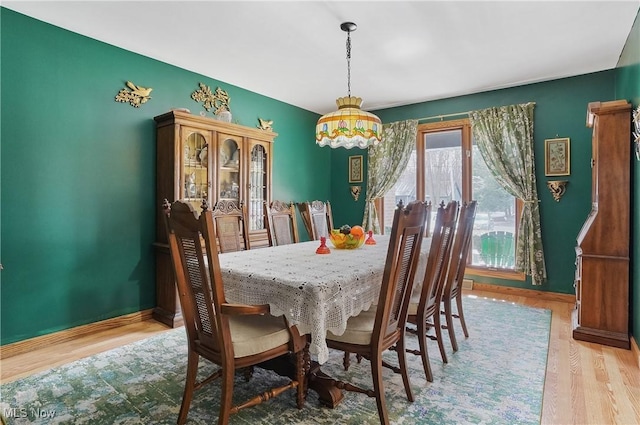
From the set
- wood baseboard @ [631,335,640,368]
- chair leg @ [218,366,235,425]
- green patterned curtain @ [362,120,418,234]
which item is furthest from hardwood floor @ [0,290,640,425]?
green patterned curtain @ [362,120,418,234]

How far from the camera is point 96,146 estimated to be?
3.12m

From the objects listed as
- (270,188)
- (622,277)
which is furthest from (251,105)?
(622,277)

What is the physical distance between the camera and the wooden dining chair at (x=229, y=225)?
2756 millimetres

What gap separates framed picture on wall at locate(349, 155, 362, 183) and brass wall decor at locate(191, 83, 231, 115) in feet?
7.09

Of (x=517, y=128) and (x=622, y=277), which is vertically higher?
(x=517, y=128)

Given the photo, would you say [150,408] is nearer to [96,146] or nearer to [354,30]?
[96,146]

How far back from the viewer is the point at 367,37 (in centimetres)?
305

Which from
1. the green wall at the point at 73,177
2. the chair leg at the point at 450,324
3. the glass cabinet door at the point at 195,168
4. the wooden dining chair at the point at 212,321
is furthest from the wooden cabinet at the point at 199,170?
the chair leg at the point at 450,324

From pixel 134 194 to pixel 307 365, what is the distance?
242 centimetres

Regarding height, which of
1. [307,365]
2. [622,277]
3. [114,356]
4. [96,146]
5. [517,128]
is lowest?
[114,356]

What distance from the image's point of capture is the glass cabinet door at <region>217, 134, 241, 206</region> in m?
3.79

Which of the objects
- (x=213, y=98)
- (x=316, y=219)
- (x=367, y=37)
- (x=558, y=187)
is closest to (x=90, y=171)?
(x=213, y=98)

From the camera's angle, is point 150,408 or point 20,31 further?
point 20,31

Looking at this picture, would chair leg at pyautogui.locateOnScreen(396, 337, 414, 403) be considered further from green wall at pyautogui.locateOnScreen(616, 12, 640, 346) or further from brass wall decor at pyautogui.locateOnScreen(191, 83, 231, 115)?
brass wall decor at pyautogui.locateOnScreen(191, 83, 231, 115)
